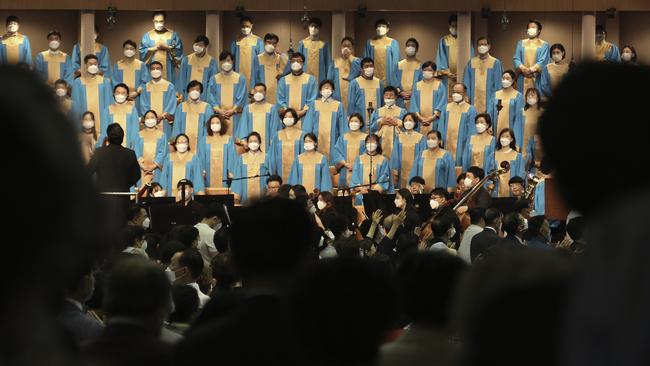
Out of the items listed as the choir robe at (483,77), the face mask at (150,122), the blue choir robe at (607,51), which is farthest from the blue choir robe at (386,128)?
the blue choir robe at (607,51)

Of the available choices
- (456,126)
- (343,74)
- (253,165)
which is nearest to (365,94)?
(343,74)

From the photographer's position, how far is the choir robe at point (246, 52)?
24.6 metres

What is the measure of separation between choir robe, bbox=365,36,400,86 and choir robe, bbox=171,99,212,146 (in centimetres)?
364

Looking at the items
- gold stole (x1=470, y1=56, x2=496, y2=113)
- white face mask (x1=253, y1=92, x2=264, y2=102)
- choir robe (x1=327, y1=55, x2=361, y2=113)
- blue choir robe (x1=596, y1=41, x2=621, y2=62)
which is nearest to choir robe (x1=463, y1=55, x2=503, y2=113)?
gold stole (x1=470, y1=56, x2=496, y2=113)

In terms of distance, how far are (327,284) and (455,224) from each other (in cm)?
1128

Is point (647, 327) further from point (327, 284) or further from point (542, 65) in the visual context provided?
point (542, 65)

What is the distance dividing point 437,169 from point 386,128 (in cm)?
149

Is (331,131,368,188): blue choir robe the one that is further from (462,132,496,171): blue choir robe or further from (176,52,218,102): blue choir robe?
(176,52,218,102): blue choir robe

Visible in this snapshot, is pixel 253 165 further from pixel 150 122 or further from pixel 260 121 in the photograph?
pixel 150 122

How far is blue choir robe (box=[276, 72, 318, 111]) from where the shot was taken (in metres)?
23.4

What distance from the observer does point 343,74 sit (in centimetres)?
2408

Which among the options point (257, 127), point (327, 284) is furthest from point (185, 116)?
point (327, 284)

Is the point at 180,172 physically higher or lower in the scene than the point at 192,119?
lower

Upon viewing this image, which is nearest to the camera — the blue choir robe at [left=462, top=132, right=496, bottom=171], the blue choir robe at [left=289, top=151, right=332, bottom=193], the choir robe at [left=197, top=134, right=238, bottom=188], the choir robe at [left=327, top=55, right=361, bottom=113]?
the blue choir robe at [left=289, top=151, right=332, bottom=193]
